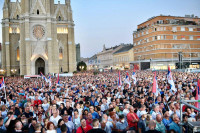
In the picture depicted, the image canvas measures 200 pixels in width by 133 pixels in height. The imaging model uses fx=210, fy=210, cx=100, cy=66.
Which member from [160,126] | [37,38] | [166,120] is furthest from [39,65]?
[160,126]

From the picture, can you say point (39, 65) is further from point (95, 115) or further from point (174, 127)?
point (174, 127)

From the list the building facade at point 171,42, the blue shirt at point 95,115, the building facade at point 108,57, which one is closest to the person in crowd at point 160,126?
the blue shirt at point 95,115

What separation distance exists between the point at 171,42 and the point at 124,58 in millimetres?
22867

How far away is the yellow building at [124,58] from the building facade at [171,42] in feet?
36.0

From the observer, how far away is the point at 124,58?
83500 millimetres

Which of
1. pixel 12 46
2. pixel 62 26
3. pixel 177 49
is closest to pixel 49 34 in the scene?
pixel 62 26

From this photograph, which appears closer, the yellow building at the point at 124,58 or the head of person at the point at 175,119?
the head of person at the point at 175,119

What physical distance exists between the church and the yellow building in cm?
2777

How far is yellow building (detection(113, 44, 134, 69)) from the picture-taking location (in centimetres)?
7962

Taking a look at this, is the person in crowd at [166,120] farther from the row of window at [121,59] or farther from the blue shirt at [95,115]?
the row of window at [121,59]

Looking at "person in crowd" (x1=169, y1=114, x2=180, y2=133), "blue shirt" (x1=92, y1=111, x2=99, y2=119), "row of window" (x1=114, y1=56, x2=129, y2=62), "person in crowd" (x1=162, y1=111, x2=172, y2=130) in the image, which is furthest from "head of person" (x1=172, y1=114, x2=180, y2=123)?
"row of window" (x1=114, y1=56, x2=129, y2=62)

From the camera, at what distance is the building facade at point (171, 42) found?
63.9m

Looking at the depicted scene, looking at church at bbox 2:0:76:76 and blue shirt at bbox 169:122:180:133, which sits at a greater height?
church at bbox 2:0:76:76

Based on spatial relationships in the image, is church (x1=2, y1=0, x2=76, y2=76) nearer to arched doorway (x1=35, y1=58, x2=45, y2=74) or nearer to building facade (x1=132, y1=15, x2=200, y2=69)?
arched doorway (x1=35, y1=58, x2=45, y2=74)
